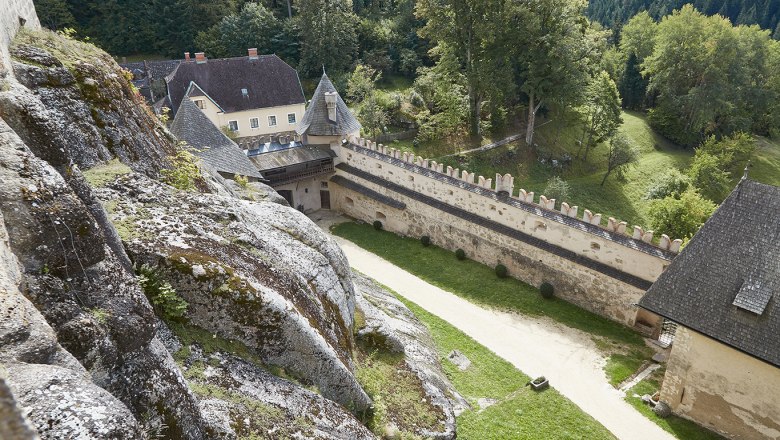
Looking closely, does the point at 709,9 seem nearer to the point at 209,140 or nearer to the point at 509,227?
the point at 509,227

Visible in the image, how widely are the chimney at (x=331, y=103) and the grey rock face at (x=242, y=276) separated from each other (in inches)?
912

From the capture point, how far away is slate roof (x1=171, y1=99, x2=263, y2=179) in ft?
81.4

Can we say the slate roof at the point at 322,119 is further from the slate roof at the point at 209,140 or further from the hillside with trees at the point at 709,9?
the hillside with trees at the point at 709,9

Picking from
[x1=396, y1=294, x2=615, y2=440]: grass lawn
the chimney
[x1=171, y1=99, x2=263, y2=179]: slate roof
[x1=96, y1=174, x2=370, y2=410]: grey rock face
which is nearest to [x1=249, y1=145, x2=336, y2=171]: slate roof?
the chimney

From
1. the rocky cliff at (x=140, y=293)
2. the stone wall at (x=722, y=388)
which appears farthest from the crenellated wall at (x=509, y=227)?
the rocky cliff at (x=140, y=293)

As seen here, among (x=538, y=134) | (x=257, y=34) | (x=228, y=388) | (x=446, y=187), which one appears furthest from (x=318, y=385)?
(x=257, y=34)

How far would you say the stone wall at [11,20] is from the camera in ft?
29.2

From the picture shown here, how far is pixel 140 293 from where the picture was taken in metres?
7.53

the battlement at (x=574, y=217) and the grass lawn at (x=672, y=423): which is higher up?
the battlement at (x=574, y=217)

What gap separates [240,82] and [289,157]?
1710 centimetres

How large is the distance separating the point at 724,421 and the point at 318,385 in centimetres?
1576

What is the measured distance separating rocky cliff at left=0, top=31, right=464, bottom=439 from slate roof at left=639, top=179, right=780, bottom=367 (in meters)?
9.63

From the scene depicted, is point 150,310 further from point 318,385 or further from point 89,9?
point 89,9

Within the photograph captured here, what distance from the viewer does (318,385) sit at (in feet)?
34.9
